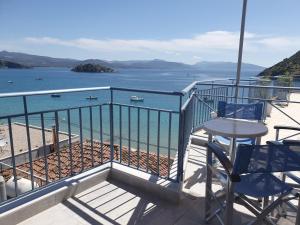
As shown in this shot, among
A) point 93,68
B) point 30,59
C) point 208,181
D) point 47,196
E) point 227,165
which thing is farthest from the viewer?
point 30,59

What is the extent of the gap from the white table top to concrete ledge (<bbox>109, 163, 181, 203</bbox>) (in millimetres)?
784

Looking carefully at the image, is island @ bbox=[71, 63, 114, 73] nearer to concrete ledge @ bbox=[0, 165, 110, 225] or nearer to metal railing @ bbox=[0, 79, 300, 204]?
metal railing @ bbox=[0, 79, 300, 204]

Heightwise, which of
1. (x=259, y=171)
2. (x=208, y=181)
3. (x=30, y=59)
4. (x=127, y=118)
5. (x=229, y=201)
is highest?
(x=30, y=59)

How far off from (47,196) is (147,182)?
1.05 metres

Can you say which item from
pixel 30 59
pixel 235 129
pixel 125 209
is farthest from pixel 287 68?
pixel 30 59

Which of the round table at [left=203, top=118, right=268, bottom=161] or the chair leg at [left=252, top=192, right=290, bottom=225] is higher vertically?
the round table at [left=203, top=118, right=268, bottom=161]

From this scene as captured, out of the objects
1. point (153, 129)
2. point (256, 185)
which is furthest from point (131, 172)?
point (153, 129)

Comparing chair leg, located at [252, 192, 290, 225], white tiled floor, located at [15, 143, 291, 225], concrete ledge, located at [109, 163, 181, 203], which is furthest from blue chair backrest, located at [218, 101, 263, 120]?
chair leg, located at [252, 192, 290, 225]

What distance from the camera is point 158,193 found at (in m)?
2.64

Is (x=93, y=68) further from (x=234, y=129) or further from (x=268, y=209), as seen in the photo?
(x=268, y=209)

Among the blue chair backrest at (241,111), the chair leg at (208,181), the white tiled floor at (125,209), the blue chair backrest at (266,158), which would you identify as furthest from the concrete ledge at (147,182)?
the blue chair backrest at (266,158)

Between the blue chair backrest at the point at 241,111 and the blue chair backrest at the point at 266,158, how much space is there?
145 centimetres

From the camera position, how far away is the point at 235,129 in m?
2.17

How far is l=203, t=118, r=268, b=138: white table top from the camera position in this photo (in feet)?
6.67
